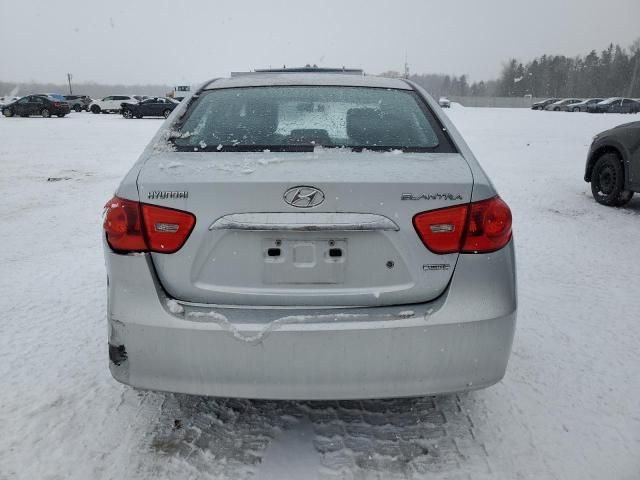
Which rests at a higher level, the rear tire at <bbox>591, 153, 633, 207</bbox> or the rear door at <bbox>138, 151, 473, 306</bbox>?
the rear door at <bbox>138, 151, 473, 306</bbox>

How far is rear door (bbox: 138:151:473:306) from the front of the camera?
184 centimetres

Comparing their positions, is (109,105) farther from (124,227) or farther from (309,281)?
(309,281)

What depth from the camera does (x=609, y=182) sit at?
278 inches

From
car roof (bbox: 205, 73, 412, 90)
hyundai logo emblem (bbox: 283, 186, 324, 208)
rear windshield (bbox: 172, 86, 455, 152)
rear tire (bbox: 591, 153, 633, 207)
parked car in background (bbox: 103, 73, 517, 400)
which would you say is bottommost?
rear tire (bbox: 591, 153, 633, 207)

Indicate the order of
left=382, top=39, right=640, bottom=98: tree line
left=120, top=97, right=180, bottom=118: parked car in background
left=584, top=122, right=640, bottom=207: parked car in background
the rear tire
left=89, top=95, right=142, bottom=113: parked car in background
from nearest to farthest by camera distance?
left=584, top=122, right=640, bottom=207: parked car in background < the rear tire < left=120, top=97, right=180, bottom=118: parked car in background < left=89, top=95, right=142, bottom=113: parked car in background < left=382, top=39, right=640, bottom=98: tree line

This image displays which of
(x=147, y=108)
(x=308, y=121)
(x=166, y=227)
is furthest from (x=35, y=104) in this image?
(x=166, y=227)

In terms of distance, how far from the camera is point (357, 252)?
73.9 inches

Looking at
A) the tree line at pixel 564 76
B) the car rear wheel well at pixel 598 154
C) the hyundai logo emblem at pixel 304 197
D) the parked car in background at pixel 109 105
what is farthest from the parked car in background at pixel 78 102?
the tree line at pixel 564 76

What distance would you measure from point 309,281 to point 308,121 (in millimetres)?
1083

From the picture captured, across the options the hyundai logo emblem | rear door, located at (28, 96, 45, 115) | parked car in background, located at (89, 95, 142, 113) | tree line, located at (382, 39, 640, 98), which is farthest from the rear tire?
tree line, located at (382, 39, 640, 98)

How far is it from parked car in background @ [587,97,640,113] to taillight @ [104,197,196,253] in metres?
54.7

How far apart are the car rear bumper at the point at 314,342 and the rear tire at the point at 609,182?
A: 592 cm

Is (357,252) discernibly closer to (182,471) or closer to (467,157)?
(467,157)

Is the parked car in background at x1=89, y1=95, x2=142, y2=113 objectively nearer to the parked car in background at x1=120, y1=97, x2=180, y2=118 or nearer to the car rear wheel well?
the parked car in background at x1=120, y1=97, x2=180, y2=118
